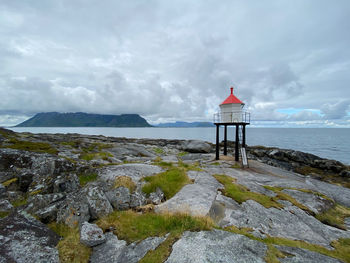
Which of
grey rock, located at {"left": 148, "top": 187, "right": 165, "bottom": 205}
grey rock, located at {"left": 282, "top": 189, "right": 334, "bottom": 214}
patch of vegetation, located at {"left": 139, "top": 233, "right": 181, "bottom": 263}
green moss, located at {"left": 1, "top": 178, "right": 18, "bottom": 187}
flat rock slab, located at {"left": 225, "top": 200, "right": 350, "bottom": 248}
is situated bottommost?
grey rock, located at {"left": 282, "top": 189, "right": 334, "bottom": 214}

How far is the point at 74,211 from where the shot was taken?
727cm

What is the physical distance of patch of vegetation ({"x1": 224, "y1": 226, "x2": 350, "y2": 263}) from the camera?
22.5ft

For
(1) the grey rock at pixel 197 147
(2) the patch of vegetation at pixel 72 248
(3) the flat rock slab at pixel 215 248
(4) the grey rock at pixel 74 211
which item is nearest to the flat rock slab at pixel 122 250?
(2) the patch of vegetation at pixel 72 248

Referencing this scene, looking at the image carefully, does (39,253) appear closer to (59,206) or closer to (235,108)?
(59,206)

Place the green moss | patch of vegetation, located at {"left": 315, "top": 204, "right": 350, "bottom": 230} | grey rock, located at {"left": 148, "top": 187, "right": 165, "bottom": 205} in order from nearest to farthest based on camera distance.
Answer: the green moss < grey rock, located at {"left": 148, "top": 187, "right": 165, "bottom": 205} < patch of vegetation, located at {"left": 315, "top": 204, "right": 350, "bottom": 230}

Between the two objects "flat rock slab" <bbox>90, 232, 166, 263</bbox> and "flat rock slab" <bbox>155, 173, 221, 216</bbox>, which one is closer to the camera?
"flat rock slab" <bbox>90, 232, 166, 263</bbox>

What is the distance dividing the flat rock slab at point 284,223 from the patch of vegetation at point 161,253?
151 inches

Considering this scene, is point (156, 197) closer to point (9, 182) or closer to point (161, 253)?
point (161, 253)

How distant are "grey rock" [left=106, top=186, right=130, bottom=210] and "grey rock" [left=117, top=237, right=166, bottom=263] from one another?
3.05m

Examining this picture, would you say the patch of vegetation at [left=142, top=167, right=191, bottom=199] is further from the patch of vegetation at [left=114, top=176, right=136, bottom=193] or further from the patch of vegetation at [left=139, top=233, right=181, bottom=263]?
the patch of vegetation at [left=139, top=233, right=181, bottom=263]

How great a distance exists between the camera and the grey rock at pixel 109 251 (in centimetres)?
562

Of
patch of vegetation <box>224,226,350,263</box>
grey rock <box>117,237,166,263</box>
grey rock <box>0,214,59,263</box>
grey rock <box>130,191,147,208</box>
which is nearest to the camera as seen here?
grey rock <box>0,214,59,263</box>

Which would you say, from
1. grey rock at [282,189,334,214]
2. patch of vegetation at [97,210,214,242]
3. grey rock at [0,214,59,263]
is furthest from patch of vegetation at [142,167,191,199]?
grey rock at [282,189,334,214]

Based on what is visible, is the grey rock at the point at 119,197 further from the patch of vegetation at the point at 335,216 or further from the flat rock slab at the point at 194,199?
the patch of vegetation at the point at 335,216
